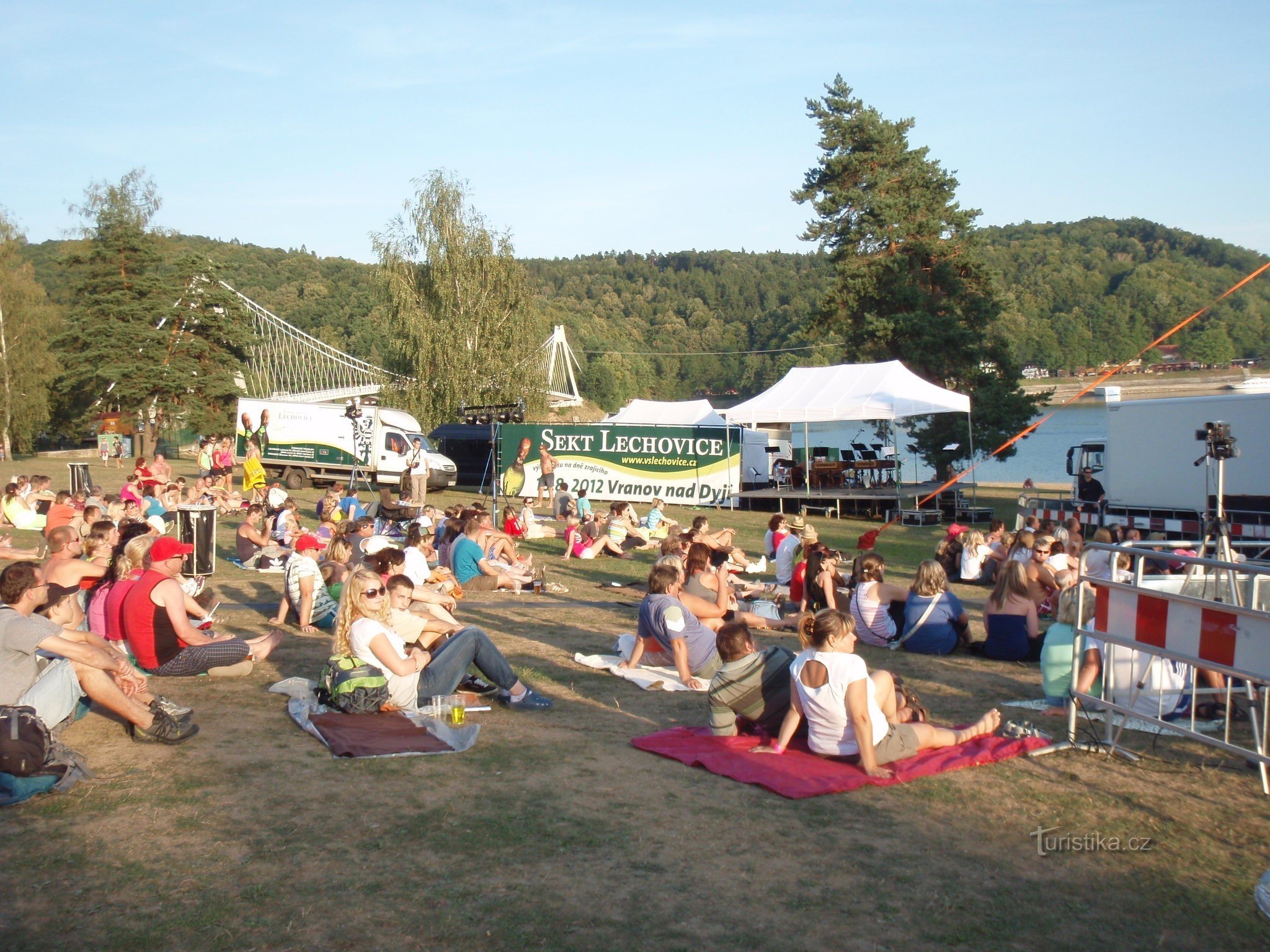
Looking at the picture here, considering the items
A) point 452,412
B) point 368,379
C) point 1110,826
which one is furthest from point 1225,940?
point 368,379

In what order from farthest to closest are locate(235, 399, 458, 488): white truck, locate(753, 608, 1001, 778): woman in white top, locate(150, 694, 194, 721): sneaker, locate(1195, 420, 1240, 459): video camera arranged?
locate(235, 399, 458, 488): white truck
locate(1195, 420, 1240, 459): video camera
locate(150, 694, 194, 721): sneaker
locate(753, 608, 1001, 778): woman in white top

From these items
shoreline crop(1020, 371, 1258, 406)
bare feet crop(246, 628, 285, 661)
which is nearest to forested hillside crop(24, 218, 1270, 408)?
shoreline crop(1020, 371, 1258, 406)

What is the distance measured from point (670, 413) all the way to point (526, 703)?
2343 centimetres

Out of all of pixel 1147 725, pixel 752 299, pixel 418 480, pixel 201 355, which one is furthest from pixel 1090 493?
pixel 752 299

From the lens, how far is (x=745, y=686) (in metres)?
5.77

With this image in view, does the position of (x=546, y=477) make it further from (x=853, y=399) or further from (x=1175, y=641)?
(x=1175, y=641)

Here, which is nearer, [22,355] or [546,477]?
[546,477]

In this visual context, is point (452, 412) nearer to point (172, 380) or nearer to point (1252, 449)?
point (172, 380)

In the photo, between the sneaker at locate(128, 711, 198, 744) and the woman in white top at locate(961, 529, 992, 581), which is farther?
the woman in white top at locate(961, 529, 992, 581)

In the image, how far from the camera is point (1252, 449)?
16484mm

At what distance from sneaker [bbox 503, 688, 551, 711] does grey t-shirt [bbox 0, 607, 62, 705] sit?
269cm

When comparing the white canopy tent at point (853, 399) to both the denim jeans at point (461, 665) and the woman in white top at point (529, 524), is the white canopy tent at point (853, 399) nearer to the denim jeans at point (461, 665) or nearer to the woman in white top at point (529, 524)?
the woman in white top at point (529, 524)

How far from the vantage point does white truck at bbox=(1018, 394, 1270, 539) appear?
16.3m

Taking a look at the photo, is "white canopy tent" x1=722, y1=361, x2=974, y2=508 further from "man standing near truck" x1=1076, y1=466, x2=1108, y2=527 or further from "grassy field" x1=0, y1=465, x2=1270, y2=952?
"grassy field" x1=0, y1=465, x2=1270, y2=952
